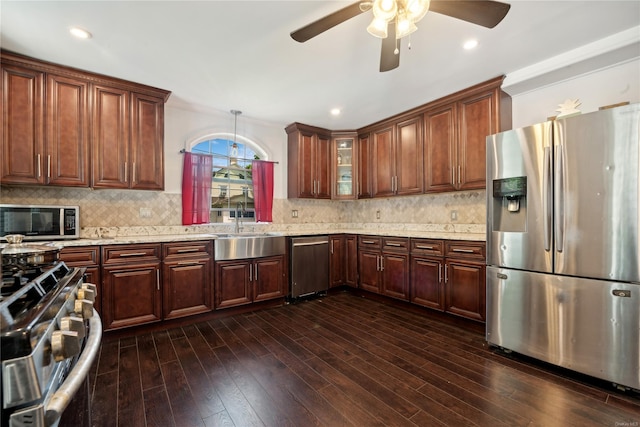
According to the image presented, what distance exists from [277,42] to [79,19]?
1.38 m

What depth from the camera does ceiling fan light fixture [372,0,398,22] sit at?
4.78ft

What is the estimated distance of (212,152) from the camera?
150 inches

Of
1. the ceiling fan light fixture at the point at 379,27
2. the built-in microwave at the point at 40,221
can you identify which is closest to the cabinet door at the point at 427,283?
the ceiling fan light fixture at the point at 379,27

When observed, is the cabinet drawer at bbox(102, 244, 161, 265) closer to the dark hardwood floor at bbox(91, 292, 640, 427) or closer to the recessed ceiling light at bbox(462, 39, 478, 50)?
the dark hardwood floor at bbox(91, 292, 640, 427)

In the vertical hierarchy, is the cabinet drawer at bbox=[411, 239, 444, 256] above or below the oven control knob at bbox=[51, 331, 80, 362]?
below

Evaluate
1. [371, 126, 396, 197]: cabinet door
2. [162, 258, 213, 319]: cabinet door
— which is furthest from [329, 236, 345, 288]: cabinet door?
[162, 258, 213, 319]: cabinet door

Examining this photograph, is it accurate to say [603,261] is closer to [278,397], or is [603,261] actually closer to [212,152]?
[278,397]

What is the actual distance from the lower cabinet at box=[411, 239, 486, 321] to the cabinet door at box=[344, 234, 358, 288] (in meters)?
0.92

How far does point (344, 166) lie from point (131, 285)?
10.6ft

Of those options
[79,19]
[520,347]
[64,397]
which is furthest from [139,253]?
[520,347]

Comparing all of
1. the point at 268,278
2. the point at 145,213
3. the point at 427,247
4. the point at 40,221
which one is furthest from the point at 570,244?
the point at 40,221

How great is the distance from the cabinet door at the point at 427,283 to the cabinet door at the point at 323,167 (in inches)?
68.8

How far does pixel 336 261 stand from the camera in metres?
4.04

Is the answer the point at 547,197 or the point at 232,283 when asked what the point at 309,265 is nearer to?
the point at 232,283
